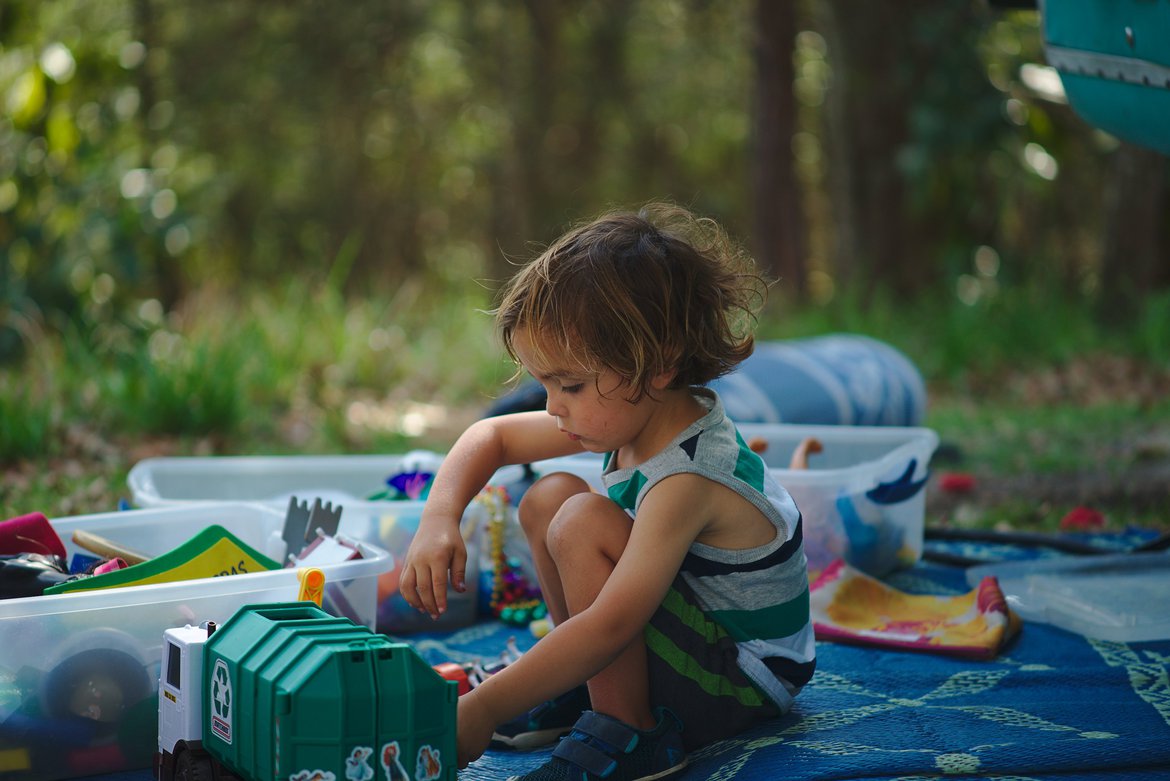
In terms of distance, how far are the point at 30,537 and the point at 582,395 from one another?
1.02 meters

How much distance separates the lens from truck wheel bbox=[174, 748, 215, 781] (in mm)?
1377

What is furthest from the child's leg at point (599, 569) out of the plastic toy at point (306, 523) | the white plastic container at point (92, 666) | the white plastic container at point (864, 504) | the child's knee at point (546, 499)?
the white plastic container at point (864, 504)

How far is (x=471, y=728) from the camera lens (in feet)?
4.59

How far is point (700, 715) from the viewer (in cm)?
165

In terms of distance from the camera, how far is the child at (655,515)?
1556 mm

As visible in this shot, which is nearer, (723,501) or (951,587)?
(723,501)

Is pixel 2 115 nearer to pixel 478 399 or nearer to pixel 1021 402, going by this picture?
pixel 478 399

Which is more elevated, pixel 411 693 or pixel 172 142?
pixel 172 142

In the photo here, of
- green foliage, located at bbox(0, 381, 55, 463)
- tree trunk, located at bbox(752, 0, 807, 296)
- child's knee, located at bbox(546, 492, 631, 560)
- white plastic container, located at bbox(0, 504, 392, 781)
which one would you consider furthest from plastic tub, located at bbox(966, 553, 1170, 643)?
tree trunk, located at bbox(752, 0, 807, 296)

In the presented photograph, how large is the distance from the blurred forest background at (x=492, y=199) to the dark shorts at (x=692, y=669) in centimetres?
68

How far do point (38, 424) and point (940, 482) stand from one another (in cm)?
298

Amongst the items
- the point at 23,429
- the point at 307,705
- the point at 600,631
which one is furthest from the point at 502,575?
the point at 23,429

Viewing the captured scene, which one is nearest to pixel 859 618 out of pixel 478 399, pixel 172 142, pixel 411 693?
pixel 411 693

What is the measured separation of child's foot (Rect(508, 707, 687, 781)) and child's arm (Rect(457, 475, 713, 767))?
13 centimetres
